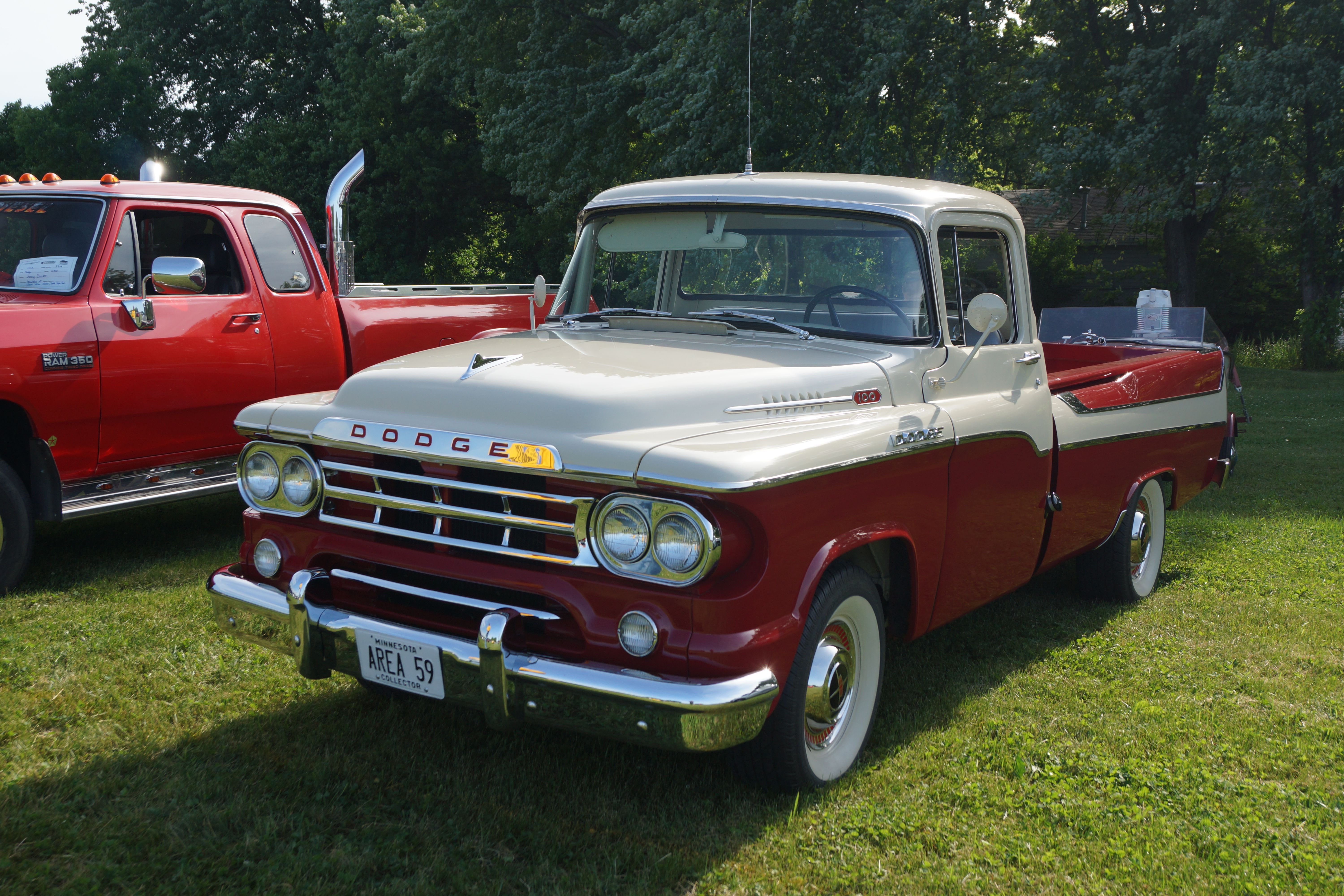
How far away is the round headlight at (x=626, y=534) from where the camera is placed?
2.97 meters

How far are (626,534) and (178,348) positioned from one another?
4134mm

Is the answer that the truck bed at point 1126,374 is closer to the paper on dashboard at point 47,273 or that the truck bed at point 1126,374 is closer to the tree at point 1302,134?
the paper on dashboard at point 47,273

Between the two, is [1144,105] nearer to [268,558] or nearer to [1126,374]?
[1126,374]

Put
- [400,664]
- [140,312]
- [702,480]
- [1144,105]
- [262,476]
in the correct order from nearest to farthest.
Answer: [702,480]
[400,664]
[262,476]
[140,312]
[1144,105]

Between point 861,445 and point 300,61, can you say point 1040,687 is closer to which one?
point 861,445

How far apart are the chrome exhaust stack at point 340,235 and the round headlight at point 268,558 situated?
145 inches

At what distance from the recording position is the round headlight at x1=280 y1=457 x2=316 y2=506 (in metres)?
3.57

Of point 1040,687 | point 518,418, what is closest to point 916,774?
point 1040,687

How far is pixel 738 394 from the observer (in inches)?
137

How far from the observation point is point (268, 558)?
3.70 meters

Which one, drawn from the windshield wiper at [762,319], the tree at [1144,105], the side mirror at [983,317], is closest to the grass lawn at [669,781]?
the side mirror at [983,317]

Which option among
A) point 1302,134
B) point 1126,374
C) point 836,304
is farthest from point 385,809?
point 1302,134

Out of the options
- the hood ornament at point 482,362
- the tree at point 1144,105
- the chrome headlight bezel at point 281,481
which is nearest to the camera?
the hood ornament at point 482,362

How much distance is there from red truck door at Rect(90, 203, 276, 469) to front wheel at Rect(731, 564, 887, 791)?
4.15m
